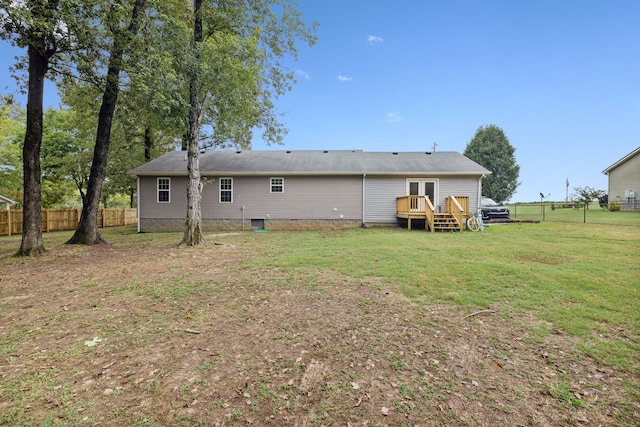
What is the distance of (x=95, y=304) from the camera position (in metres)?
4.21

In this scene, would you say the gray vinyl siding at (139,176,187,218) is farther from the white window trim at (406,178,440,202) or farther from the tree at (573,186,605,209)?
the tree at (573,186,605,209)

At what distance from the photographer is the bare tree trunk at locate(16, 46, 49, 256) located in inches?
300

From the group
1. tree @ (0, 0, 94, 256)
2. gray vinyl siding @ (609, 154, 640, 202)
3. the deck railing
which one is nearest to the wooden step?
the deck railing

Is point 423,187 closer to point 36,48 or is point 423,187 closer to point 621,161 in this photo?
point 36,48

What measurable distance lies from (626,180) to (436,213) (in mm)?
22245

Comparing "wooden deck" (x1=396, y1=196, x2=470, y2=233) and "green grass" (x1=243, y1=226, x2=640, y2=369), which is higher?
"wooden deck" (x1=396, y1=196, x2=470, y2=233)

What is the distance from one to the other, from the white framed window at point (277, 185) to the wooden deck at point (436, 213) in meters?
6.10

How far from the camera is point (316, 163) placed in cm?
1481

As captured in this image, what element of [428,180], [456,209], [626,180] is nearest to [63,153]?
[428,180]

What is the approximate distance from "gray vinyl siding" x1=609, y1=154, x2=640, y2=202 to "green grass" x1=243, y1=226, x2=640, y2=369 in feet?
60.9

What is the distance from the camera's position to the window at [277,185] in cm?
1392

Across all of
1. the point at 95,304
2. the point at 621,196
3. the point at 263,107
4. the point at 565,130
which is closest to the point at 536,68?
the point at 565,130

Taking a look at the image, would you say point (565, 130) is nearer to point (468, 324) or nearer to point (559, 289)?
point (559, 289)

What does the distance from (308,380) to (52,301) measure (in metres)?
4.66
